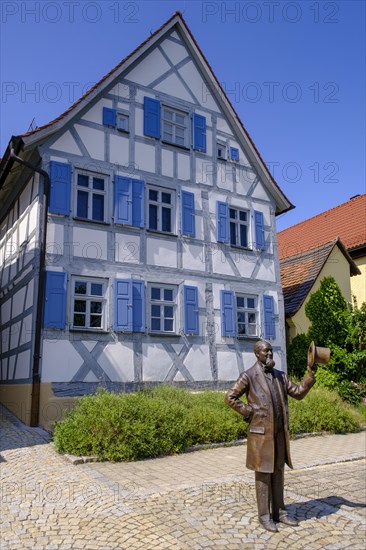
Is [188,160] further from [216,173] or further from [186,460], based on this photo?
[186,460]

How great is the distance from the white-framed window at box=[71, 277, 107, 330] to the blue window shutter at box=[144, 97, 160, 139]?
455 centimetres

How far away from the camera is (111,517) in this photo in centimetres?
528

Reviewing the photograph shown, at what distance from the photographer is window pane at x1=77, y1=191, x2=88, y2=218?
12711 millimetres

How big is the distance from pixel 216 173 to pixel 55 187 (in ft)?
17.2

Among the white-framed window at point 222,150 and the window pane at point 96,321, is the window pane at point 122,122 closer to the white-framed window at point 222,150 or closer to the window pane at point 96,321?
the white-framed window at point 222,150

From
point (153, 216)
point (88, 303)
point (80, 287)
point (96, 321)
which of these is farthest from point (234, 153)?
point (96, 321)

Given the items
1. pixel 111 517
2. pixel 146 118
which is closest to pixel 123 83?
pixel 146 118

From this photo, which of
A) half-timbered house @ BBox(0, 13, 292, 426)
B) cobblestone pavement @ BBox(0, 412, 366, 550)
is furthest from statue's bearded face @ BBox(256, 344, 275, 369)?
half-timbered house @ BBox(0, 13, 292, 426)

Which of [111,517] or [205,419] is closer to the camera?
[111,517]

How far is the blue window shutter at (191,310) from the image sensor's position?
1348cm

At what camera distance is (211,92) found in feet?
51.9

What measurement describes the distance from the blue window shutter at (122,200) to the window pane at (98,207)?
0.36 m

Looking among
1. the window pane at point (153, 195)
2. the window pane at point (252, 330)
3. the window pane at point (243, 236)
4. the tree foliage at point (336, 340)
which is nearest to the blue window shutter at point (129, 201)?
the window pane at point (153, 195)

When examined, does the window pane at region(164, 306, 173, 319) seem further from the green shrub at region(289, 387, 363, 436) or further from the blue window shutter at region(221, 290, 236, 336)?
the green shrub at region(289, 387, 363, 436)
